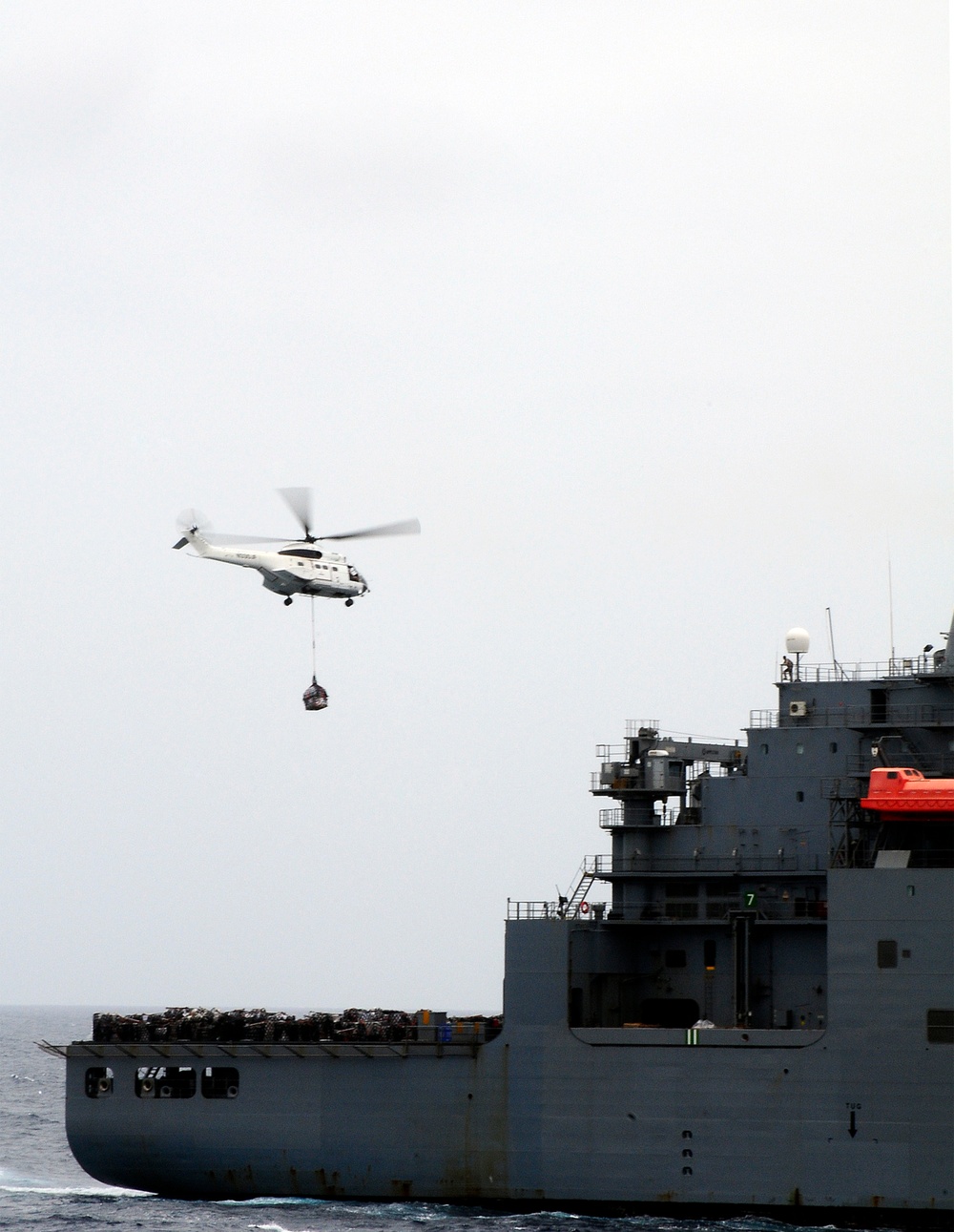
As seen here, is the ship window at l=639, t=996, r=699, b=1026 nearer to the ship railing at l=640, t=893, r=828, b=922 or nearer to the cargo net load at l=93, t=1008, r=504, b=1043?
the ship railing at l=640, t=893, r=828, b=922

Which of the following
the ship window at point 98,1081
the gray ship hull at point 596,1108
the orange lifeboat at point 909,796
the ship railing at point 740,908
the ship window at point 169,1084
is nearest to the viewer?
the gray ship hull at point 596,1108

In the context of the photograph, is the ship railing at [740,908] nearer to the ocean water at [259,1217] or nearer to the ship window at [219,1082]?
the ocean water at [259,1217]

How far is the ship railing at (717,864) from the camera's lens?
42031 mm

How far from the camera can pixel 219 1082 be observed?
4266 centimetres

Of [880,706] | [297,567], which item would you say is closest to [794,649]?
[880,706]

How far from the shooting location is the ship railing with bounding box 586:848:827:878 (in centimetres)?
4203

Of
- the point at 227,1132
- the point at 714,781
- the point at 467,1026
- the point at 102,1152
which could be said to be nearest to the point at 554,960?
the point at 467,1026

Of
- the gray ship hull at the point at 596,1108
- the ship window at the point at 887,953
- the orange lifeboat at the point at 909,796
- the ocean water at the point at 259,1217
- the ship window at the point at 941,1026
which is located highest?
the orange lifeboat at the point at 909,796

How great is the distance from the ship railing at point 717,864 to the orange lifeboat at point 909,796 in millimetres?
2907

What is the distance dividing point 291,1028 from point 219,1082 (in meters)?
1.97

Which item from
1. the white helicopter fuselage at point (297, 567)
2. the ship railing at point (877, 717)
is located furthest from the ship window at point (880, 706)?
the white helicopter fuselage at point (297, 567)

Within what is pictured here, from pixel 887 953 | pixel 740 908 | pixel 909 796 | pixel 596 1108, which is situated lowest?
pixel 596 1108

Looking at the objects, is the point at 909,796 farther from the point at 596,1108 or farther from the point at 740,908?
the point at 596,1108

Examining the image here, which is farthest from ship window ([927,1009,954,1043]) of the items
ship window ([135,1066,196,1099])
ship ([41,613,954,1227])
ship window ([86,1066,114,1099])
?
ship window ([86,1066,114,1099])
